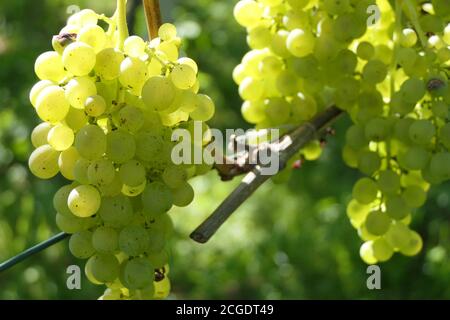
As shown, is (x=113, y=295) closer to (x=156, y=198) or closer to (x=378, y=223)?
(x=156, y=198)

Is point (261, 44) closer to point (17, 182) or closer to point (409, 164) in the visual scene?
point (409, 164)

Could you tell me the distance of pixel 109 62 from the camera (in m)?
0.63

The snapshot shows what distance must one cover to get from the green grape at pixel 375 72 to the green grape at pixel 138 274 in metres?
0.28

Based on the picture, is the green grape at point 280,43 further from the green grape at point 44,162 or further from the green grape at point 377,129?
the green grape at point 44,162

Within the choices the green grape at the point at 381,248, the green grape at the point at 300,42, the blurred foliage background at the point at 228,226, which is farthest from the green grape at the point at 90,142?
the blurred foliage background at the point at 228,226

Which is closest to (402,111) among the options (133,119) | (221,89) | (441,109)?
(441,109)

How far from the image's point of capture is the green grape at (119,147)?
634 mm

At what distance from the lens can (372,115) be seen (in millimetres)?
807

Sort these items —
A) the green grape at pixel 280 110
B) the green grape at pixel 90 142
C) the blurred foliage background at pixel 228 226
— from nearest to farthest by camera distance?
the green grape at pixel 90 142, the green grape at pixel 280 110, the blurred foliage background at pixel 228 226

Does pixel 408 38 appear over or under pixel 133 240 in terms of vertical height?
over

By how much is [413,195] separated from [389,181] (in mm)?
34

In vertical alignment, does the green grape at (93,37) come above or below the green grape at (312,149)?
below

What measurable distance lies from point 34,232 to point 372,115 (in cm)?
111

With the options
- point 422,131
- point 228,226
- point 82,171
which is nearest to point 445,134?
point 422,131
